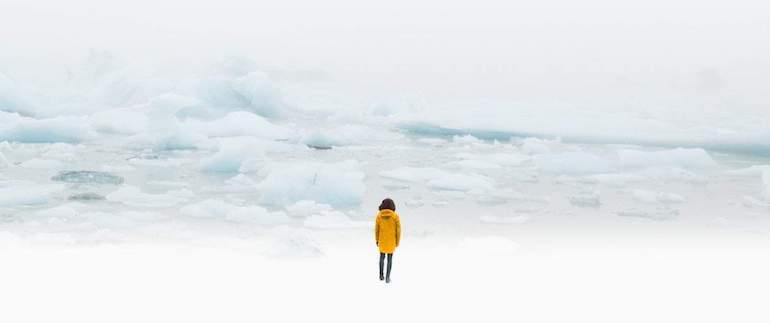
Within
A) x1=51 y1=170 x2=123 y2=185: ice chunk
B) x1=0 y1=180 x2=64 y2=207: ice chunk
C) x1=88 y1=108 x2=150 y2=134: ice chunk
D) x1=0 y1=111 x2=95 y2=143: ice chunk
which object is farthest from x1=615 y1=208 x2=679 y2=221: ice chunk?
x1=88 y1=108 x2=150 y2=134: ice chunk

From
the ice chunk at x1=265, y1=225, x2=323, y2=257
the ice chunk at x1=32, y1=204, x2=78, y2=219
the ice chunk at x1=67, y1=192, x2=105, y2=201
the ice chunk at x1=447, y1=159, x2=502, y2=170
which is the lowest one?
the ice chunk at x1=32, y1=204, x2=78, y2=219

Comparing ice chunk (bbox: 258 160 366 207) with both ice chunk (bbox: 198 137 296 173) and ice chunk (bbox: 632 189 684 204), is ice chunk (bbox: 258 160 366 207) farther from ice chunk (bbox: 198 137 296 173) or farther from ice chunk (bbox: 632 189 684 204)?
ice chunk (bbox: 632 189 684 204)

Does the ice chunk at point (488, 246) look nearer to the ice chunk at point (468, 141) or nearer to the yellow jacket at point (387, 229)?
the yellow jacket at point (387, 229)

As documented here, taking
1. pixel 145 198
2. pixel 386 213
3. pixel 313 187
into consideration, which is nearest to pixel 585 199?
pixel 313 187

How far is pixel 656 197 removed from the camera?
17.4 m

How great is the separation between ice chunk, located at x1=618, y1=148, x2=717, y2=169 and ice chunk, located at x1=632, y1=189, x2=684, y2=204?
4685 mm

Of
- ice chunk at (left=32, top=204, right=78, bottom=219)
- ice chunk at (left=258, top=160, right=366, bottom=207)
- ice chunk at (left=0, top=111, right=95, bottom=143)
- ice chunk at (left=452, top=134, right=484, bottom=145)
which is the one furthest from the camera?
ice chunk at (left=452, top=134, right=484, bottom=145)

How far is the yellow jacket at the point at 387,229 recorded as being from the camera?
248 inches

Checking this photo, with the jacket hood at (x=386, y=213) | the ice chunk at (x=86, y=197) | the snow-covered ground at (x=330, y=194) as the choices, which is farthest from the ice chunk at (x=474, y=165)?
the jacket hood at (x=386, y=213)

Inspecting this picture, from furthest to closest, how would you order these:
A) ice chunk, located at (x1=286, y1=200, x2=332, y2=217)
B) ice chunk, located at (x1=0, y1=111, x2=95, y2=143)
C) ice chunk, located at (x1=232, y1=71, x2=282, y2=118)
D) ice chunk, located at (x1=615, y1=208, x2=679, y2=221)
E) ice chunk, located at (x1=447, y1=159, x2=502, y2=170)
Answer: ice chunk, located at (x1=232, y1=71, x2=282, y2=118) → ice chunk, located at (x1=0, y1=111, x2=95, y2=143) → ice chunk, located at (x1=447, y1=159, x2=502, y2=170) → ice chunk, located at (x1=615, y1=208, x2=679, y2=221) → ice chunk, located at (x1=286, y1=200, x2=332, y2=217)

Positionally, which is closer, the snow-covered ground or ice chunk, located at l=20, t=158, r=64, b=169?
the snow-covered ground

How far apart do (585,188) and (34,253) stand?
14.2 metres

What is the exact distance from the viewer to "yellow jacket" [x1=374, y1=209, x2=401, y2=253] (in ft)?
20.7

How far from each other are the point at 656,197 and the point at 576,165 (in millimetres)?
4399
